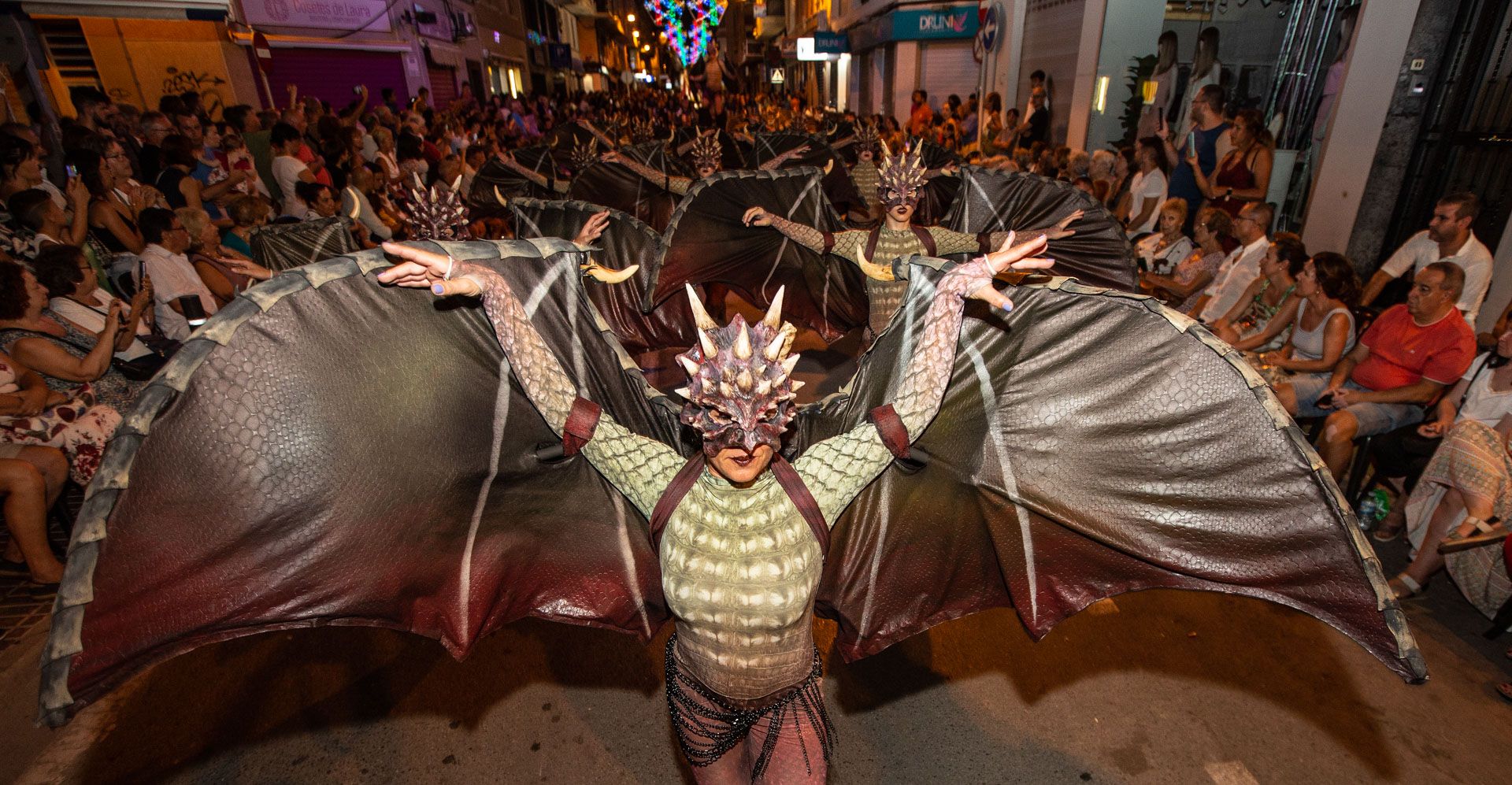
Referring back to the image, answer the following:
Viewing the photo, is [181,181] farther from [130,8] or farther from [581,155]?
[130,8]

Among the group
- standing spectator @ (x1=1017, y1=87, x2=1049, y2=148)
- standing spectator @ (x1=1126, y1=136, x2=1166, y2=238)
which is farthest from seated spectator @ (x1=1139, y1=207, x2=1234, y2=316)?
standing spectator @ (x1=1017, y1=87, x2=1049, y2=148)

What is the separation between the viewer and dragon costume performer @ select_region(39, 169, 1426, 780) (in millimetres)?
1729

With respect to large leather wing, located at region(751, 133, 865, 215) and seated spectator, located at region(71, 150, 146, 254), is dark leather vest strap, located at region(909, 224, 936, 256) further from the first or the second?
seated spectator, located at region(71, 150, 146, 254)

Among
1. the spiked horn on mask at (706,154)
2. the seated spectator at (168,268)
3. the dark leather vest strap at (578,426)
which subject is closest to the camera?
the dark leather vest strap at (578,426)

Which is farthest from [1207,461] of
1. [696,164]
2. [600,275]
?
[696,164]

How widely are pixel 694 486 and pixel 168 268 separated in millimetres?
5159

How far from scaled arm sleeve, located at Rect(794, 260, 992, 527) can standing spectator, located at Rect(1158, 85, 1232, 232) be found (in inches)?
272

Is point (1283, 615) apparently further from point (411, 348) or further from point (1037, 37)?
point (1037, 37)

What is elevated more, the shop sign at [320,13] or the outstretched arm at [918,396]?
the shop sign at [320,13]

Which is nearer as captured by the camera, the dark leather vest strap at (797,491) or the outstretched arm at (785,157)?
the dark leather vest strap at (797,491)

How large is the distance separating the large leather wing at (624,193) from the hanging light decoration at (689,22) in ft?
143

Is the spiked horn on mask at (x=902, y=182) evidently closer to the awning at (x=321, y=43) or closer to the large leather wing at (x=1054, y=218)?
the large leather wing at (x=1054, y=218)

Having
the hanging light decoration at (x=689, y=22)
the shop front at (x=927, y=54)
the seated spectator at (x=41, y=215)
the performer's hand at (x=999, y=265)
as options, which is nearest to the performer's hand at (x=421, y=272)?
the performer's hand at (x=999, y=265)

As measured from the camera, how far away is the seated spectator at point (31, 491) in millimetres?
3693
